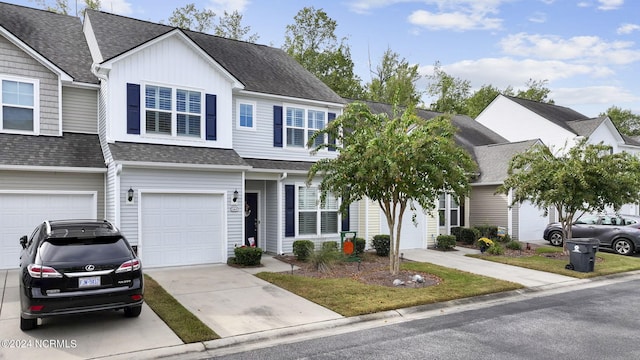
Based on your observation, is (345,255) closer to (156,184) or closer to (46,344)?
(156,184)

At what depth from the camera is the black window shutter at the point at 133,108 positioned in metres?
12.2

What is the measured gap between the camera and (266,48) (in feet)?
64.5

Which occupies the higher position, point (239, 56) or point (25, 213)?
point (239, 56)

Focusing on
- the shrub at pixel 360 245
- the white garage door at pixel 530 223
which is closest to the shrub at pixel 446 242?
the shrub at pixel 360 245

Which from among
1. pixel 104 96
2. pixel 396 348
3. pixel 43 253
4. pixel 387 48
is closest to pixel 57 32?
pixel 104 96

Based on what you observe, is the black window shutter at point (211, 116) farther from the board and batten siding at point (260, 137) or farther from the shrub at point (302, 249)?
the shrub at point (302, 249)

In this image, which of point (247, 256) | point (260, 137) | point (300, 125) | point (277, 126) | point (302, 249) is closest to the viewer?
point (247, 256)

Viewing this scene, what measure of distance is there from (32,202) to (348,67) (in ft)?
89.6

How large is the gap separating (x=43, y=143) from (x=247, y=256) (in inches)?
261

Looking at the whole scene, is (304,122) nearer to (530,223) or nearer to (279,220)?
(279,220)

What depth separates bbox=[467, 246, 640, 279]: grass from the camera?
42.3 feet

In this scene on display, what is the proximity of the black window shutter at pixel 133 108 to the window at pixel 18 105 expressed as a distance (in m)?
2.81

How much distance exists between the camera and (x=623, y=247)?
1725cm

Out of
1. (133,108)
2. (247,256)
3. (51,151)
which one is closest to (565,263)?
(247,256)
